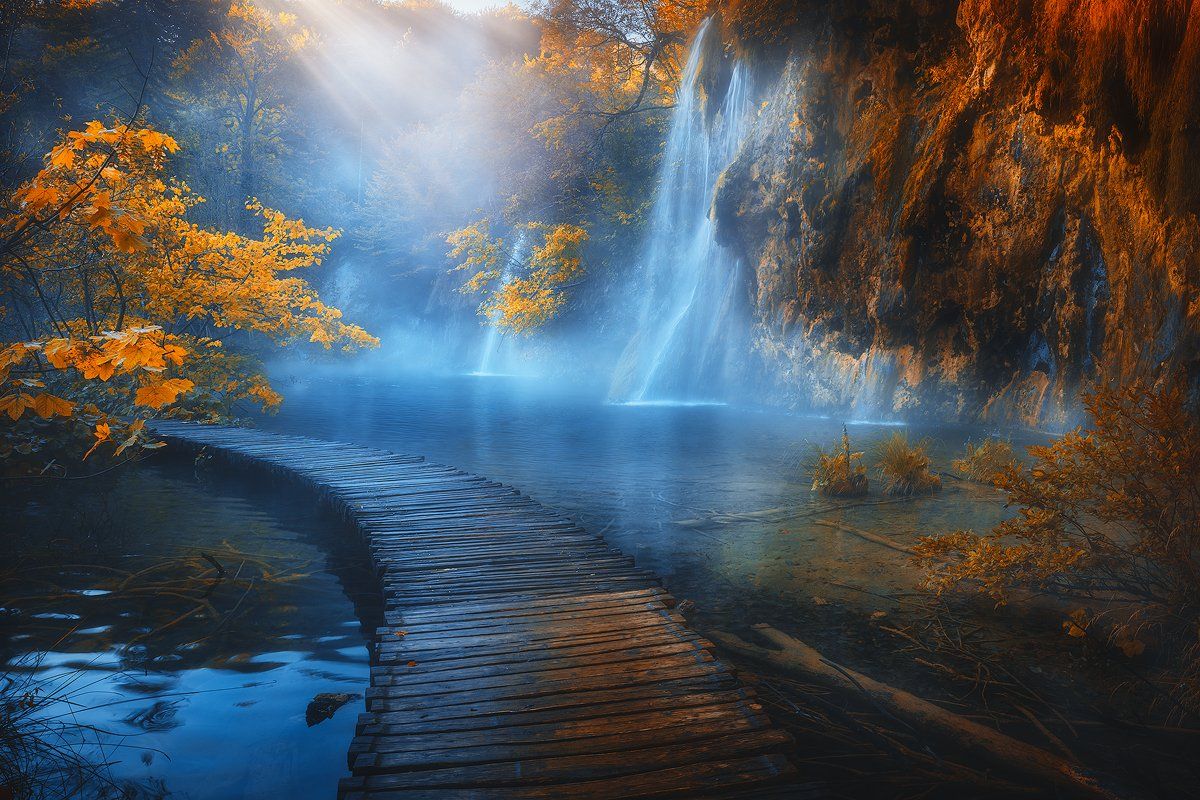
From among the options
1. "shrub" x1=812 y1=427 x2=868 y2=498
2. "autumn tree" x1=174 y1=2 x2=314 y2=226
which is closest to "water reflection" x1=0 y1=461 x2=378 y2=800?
"shrub" x1=812 y1=427 x2=868 y2=498

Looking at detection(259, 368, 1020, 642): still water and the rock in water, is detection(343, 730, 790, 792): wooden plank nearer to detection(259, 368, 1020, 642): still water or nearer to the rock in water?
the rock in water

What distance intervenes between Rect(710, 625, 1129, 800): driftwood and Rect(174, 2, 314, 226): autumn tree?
3013 centimetres

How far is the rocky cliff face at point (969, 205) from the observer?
751 centimetres

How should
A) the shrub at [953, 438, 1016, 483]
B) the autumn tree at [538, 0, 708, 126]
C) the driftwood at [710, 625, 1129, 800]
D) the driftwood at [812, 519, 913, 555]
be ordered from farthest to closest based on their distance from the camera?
the autumn tree at [538, 0, 708, 126] → the shrub at [953, 438, 1016, 483] → the driftwood at [812, 519, 913, 555] → the driftwood at [710, 625, 1129, 800]

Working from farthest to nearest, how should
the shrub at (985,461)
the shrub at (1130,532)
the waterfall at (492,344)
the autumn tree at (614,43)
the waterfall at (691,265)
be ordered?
the waterfall at (492,344) < the autumn tree at (614,43) < the waterfall at (691,265) < the shrub at (985,461) < the shrub at (1130,532)

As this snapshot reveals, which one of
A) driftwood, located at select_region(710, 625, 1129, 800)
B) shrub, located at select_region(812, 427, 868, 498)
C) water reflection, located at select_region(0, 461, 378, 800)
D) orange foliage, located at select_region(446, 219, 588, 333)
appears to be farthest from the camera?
orange foliage, located at select_region(446, 219, 588, 333)

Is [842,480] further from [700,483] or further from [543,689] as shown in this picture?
[543,689]

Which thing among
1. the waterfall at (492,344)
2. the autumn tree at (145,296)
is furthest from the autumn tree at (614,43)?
the autumn tree at (145,296)

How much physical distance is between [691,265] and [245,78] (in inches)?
816

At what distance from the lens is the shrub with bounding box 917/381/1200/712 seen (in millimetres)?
4695

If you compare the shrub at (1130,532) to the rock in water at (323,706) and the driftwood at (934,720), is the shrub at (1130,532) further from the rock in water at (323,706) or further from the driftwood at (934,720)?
the rock in water at (323,706)

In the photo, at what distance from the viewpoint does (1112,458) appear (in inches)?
199

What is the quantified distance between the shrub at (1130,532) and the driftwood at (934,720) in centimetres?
107

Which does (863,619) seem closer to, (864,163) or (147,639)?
(147,639)
